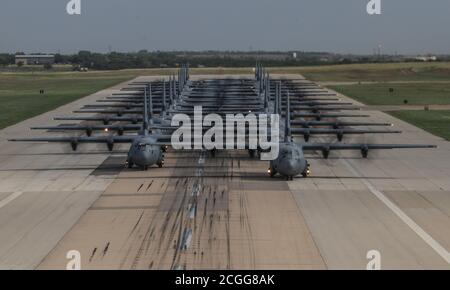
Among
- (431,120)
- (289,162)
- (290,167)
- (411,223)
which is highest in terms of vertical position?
(289,162)

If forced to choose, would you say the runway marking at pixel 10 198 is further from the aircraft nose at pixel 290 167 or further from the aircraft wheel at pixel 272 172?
the aircraft nose at pixel 290 167

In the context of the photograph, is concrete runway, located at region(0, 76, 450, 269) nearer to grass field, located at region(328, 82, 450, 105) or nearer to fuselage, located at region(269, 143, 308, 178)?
fuselage, located at region(269, 143, 308, 178)

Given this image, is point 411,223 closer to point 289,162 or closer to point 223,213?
point 223,213

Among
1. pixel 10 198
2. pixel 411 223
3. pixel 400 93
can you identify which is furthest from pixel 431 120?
pixel 10 198
